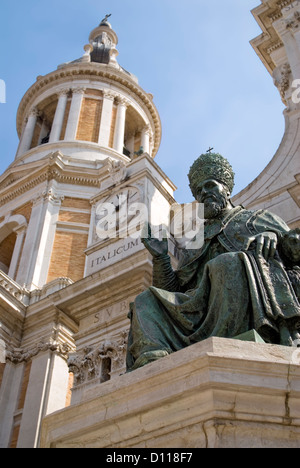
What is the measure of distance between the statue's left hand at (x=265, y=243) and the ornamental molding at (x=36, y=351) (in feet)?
35.2

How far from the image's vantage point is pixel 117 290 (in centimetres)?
953

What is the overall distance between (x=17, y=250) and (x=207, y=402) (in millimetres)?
17985

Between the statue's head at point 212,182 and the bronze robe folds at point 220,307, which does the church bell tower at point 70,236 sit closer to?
the statue's head at point 212,182

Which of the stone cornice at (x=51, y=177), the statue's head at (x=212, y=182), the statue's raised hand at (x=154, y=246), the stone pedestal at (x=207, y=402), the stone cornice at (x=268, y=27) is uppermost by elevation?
the stone cornice at (x=51, y=177)

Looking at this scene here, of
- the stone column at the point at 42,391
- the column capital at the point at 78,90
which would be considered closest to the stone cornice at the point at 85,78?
the column capital at the point at 78,90

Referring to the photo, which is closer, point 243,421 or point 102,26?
point 243,421

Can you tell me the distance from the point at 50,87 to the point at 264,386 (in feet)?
91.1

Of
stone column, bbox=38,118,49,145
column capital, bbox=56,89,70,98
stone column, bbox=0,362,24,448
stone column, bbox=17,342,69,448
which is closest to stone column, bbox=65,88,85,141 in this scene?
column capital, bbox=56,89,70,98

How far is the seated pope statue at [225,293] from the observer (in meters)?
3.88

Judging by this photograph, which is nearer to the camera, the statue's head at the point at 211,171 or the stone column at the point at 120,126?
the statue's head at the point at 211,171

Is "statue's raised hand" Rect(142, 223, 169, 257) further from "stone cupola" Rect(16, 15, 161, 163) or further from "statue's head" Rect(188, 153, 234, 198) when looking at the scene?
"stone cupola" Rect(16, 15, 161, 163)

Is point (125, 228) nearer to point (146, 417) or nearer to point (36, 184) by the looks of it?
point (146, 417)

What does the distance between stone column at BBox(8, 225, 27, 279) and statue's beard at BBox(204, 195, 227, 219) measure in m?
15.0
